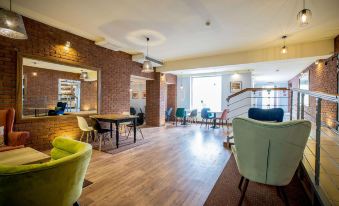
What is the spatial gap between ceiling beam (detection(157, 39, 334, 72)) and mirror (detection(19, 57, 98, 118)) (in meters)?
3.63

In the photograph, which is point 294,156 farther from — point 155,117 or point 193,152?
point 155,117

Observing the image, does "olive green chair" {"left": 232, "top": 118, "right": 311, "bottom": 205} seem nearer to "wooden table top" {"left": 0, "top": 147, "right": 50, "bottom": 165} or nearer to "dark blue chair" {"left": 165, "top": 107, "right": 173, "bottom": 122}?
"wooden table top" {"left": 0, "top": 147, "right": 50, "bottom": 165}

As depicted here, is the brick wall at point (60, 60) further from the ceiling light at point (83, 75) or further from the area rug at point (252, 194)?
the area rug at point (252, 194)

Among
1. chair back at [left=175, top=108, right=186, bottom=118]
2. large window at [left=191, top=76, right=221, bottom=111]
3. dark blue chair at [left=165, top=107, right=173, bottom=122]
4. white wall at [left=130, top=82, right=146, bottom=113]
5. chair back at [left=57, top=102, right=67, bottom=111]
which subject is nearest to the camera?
chair back at [left=57, top=102, right=67, bottom=111]

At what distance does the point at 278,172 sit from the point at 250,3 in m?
2.80

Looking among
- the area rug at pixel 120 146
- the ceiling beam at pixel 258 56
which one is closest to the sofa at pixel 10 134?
the area rug at pixel 120 146

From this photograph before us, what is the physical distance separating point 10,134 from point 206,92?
25.7 ft

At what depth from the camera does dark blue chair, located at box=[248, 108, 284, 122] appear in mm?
3381

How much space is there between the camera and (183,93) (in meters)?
9.41

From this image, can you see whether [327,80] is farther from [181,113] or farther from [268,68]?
[181,113]

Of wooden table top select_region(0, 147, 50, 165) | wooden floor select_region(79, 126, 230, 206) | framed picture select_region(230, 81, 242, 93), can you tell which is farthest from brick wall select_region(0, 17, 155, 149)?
framed picture select_region(230, 81, 242, 93)

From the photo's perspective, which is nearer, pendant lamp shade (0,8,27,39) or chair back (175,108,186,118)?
pendant lamp shade (0,8,27,39)

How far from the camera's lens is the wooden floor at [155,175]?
2057 mm

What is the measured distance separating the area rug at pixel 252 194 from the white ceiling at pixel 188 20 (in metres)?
2.99
